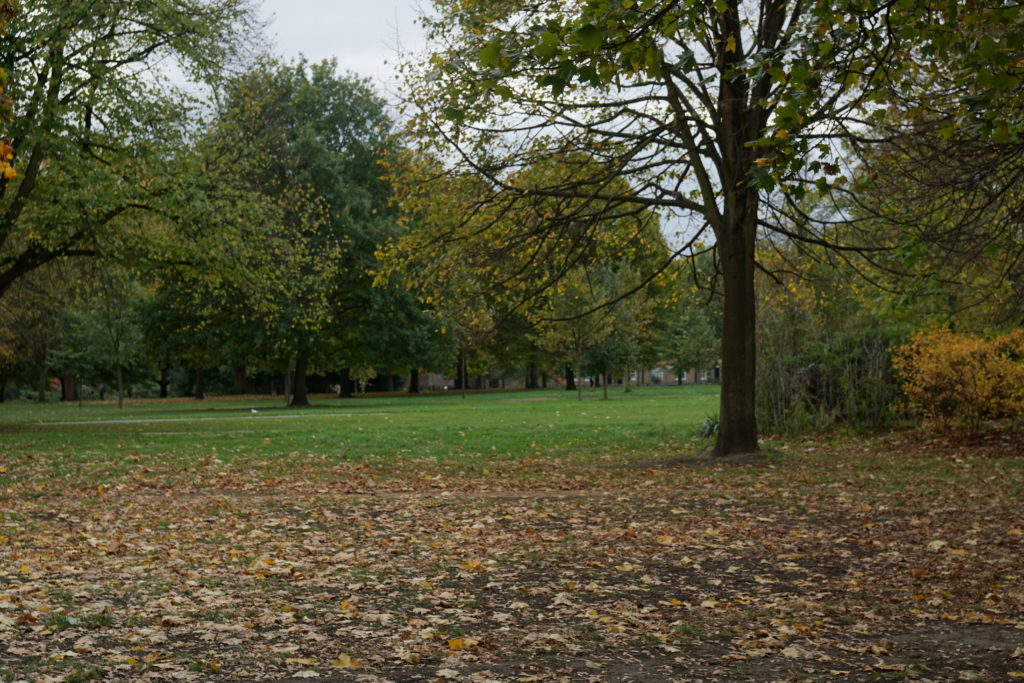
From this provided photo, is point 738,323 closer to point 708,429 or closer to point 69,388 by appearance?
point 708,429

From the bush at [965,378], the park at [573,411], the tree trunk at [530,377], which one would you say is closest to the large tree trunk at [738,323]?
the park at [573,411]

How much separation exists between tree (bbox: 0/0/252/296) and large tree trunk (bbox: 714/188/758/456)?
12.0 metres

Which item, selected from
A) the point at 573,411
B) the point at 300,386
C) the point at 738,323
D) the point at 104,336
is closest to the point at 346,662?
the point at 738,323

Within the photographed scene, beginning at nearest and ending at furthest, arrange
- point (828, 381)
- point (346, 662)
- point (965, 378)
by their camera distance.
→ point (346, 662) < point (965, 378) < point (828, 381)

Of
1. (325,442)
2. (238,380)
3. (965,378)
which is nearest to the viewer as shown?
(965,378)

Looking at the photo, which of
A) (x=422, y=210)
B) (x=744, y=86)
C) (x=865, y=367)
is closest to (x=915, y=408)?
(x=865, y=367)

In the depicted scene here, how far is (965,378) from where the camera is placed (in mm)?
15961

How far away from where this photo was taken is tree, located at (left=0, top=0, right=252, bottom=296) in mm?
18203

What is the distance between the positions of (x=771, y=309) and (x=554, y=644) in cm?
1632

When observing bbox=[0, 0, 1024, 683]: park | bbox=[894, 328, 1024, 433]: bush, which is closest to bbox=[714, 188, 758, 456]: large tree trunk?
bbox=[0, 0, 1024, 683]: park

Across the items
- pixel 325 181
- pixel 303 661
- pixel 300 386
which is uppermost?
pixel 325 181

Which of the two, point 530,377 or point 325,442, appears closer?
point 325,442

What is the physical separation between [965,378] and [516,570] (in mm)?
11436

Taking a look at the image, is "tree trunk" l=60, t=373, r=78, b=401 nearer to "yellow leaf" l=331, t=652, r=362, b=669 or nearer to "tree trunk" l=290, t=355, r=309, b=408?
"tree trunk" l=290, t=355, r=309, b=408
